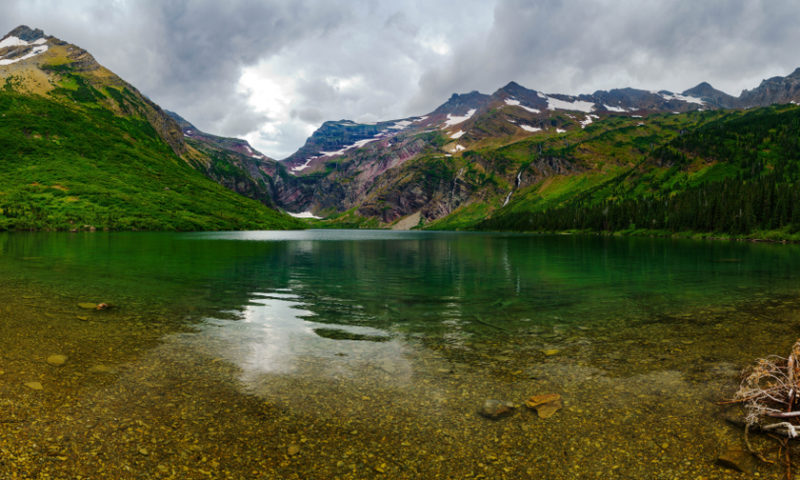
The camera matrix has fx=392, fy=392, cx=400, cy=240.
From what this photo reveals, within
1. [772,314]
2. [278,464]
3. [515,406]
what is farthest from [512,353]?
[772,314]

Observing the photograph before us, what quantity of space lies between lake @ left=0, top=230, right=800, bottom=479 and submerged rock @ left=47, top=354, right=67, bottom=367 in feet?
0.79

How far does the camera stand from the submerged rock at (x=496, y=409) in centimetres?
1178

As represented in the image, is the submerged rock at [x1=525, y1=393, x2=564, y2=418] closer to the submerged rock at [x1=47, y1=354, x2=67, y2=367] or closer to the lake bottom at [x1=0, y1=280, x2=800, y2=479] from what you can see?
the lake bottom at [x1=0, y1=280, x2=800, y2=479]

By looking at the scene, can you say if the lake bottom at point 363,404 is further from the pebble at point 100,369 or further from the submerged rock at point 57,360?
the submerged rock at point 57,360

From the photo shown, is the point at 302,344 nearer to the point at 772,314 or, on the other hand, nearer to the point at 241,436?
the point at 241,436

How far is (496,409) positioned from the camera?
12.0m

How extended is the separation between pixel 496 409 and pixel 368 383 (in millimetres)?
4612

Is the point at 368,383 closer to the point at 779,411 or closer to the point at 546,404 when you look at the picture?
the point at 546,404

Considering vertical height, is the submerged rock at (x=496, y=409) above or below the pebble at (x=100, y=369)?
below

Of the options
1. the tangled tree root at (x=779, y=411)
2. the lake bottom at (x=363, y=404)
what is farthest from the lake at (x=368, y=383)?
the tangled tree root at (x=779, y=411)

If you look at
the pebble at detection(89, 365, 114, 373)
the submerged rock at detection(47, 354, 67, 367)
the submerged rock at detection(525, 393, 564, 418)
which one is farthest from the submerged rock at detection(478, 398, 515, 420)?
the submerged rock at detection(47, 354, 67, 367)

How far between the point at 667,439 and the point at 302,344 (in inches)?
580

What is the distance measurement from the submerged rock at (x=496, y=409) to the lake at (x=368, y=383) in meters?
0.30

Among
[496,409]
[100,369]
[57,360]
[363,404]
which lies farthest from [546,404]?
[57,360]
